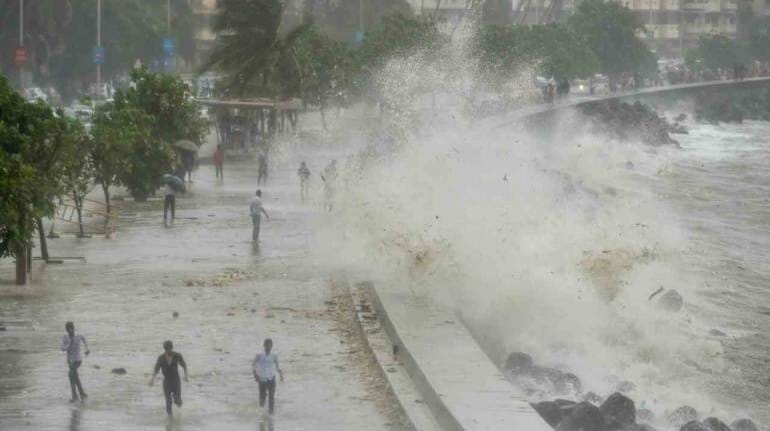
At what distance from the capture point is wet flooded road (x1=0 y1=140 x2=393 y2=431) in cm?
1816

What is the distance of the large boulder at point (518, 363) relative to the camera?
22469 millimetres

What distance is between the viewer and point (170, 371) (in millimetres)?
17641

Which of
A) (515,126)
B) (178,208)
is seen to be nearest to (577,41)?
(515,126)

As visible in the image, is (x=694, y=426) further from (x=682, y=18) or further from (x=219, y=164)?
(x=682, y=18)

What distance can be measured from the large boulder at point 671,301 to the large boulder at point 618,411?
1085 cm

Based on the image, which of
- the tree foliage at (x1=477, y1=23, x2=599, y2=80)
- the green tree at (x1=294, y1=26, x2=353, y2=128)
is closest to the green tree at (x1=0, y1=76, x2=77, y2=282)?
the green tree at (x1=294, y1=26, x2=353, y2=128)

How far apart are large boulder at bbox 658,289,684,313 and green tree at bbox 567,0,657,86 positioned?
90393mm

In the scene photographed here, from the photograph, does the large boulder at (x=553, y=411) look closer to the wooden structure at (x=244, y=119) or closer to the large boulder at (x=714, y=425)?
the large boulder at (x=714, y=425)

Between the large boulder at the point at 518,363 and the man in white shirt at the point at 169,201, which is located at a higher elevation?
the man in white shirt at the point at 169,201

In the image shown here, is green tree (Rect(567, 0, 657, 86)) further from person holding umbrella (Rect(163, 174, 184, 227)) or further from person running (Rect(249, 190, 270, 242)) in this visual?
person running (Rect(249, 190, 270, 242))

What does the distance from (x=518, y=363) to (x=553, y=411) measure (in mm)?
3264

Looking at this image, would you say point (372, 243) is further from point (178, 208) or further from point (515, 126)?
point (515, 126)

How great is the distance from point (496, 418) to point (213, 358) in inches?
220

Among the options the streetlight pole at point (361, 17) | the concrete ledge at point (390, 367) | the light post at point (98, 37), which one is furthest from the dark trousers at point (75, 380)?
the streetlight pole at point (361, 17)
